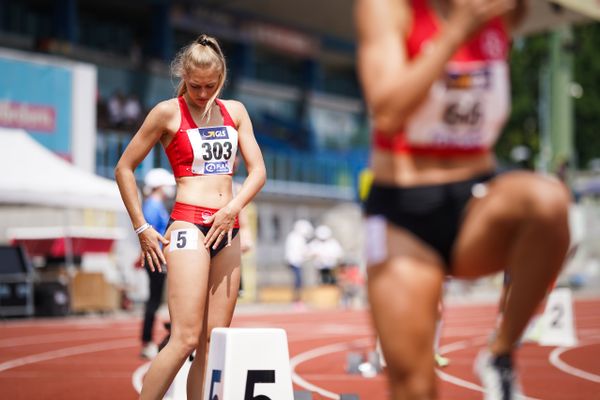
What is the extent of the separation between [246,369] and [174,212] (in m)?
0.85

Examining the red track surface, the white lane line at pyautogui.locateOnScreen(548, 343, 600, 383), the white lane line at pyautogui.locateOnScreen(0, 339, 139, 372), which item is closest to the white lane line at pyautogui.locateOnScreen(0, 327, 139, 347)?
the red track surface

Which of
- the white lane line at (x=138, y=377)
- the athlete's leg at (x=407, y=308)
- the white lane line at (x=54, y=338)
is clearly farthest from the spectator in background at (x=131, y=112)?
the athlete's leg at (x=407, y=308)

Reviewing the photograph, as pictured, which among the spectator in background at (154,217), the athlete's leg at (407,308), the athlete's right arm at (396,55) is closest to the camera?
the athlete's right arm at (396,55)

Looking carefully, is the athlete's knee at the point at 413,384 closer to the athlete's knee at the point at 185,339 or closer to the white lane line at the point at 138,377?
the athlete's knee at the point at 185,339

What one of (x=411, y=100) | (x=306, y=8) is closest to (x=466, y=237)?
(x=411, y=100)

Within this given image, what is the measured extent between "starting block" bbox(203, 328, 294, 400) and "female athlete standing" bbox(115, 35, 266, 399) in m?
0.15

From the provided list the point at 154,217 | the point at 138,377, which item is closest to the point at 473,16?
the point at 138,377

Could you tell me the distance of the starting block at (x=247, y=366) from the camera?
4492 millimetres

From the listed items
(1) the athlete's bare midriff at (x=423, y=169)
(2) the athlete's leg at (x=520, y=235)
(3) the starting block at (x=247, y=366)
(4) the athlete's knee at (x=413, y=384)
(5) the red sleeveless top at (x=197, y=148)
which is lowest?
(3) the starting block at (x=247, y=366)

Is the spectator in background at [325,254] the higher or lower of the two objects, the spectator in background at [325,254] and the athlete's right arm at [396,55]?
the lower

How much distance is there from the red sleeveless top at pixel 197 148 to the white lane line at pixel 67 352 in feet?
18.3

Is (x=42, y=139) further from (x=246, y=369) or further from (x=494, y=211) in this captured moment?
(x=494, y=211)

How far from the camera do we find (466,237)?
272cm

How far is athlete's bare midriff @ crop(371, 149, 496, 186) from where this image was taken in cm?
278
